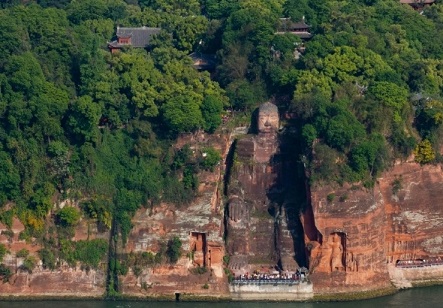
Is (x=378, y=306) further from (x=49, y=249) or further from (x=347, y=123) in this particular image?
(x=49, y=249)

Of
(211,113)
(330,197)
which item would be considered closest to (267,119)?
(211,113)

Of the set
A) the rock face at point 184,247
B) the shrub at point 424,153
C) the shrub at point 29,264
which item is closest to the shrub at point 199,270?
the rock face at point 184,247

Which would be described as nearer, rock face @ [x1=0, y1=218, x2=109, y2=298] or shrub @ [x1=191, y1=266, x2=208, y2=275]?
rock face @ [x1=0, y1=218, x2=109, y2=298]

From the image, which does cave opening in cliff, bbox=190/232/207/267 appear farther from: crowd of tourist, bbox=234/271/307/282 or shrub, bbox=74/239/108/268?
shrub, bbox=74/239/108/268

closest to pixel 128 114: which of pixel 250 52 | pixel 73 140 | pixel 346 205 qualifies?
pixel 73 140

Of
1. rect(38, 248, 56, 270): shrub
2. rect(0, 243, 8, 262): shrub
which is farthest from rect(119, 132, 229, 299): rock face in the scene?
rect(0, 243, 8, 262): shrub

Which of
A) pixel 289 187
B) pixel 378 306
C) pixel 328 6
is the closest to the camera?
pixel 378 306
